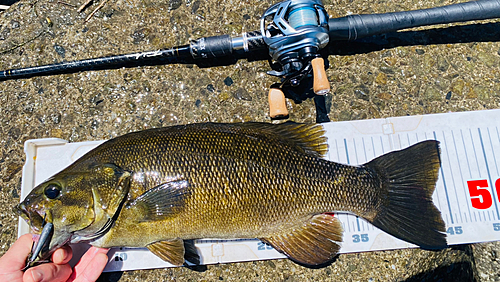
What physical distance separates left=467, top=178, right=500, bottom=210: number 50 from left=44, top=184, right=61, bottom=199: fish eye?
2871 mm

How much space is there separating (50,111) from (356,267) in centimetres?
286

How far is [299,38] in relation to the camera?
1.96 metres

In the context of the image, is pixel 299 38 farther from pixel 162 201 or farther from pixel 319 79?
pixel 162 201

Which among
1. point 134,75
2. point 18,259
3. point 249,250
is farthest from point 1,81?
point 249,250

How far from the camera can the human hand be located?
6.25 ft

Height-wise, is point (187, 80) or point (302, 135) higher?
point (187, 80)

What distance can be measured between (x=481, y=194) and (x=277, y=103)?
65.9 inches

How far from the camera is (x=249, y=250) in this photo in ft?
7.34

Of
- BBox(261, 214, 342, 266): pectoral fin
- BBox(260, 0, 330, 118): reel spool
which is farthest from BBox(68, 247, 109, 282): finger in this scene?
BBox(260, 0, 330, 118): reel spool

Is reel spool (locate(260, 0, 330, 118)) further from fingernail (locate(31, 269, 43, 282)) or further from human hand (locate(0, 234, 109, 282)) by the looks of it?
fingernail (locate(31, 269, 43, 282))

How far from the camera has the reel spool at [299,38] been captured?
A: 1950 mm

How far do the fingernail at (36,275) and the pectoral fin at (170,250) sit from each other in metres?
0.73

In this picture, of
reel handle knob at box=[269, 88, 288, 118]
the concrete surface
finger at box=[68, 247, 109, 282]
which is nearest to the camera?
finger at box=[68, 247, 109, 282]

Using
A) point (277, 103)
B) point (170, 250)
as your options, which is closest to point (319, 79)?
point (277, 103)
